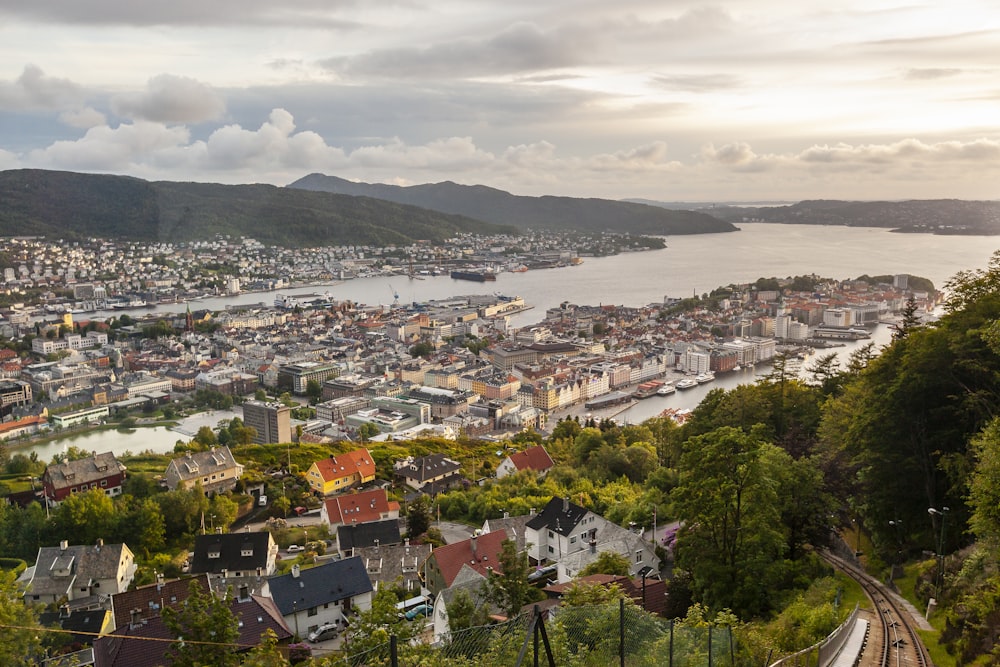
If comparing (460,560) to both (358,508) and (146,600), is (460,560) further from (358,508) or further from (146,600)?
(358,508)

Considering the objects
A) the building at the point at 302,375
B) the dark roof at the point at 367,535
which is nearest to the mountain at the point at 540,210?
the building at the point at 302,375

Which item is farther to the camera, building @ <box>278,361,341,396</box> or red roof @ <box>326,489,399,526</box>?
building @ <box>278,361,341,396</box>

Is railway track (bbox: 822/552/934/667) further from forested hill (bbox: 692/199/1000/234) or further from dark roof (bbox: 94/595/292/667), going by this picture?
forested hill (bbox: 692/199/1000/234)

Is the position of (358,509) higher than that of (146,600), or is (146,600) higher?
(146,600)

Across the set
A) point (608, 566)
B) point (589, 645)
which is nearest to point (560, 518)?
point (608, 566)

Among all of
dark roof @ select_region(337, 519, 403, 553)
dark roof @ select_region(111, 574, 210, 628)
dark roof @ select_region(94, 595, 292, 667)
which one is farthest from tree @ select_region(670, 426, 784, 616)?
dark roof @ select_region(337, 519, 403, 553)

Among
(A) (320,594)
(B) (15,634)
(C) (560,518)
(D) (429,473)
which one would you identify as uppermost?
(B) (15,634)
